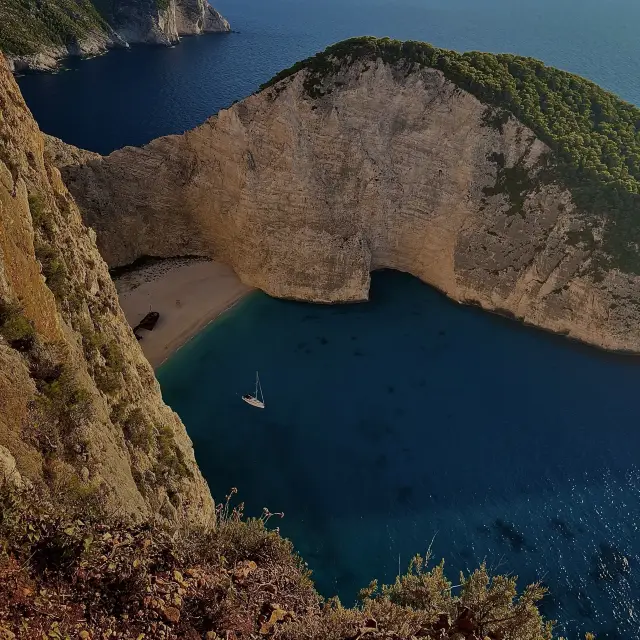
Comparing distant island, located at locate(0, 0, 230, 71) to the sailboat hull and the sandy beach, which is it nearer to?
the sandy beach

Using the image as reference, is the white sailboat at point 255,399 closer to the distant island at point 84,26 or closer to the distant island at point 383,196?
the distant island at point 383,196

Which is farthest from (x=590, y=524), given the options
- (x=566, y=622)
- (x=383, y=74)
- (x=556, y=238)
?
(x=383, y=74)

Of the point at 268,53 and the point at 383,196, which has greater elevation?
the point at 268,53

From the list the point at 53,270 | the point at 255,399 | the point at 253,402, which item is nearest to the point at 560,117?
the point at 255,399

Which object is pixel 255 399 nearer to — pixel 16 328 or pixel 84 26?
pixel 16 328

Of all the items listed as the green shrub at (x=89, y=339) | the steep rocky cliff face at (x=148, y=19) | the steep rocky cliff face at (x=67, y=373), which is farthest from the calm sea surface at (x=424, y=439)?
the steep rocky cliff face at (x=148, y=19)

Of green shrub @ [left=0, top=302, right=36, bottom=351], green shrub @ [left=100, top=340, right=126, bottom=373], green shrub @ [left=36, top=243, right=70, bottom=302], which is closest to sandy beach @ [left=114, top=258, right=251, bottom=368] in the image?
green shrub @ [left=100, top=340, right=126, bottom=373]
